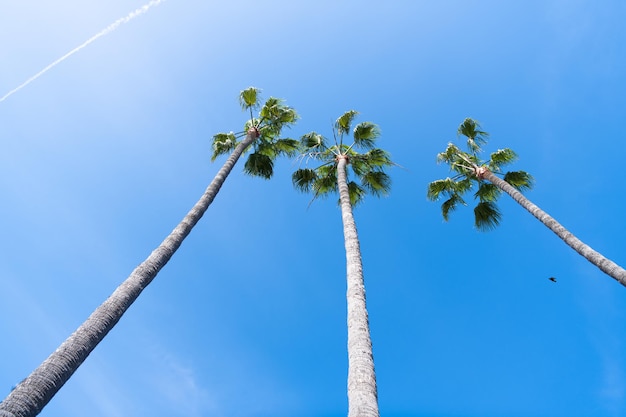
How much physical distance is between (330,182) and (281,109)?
12.4 feet

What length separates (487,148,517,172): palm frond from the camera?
2020 centimetres

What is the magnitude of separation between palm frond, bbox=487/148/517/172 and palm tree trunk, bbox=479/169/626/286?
6.15 ft

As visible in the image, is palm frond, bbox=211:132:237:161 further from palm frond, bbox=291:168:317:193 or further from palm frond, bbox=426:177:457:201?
palm frond, bbox=426:177:457:201

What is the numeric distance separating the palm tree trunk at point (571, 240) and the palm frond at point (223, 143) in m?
11.4

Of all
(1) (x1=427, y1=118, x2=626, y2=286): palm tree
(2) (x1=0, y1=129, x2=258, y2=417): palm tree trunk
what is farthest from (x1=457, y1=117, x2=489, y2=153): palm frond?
(2) (x1=0, y1=129, x2=258, y2=417): palm tree trunk

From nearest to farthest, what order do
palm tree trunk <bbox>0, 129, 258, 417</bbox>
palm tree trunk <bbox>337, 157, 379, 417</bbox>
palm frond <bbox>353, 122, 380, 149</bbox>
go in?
palm tree trunk <bbox>0, 129, 258, 417</bbox> < palm tree trunk <bbox>337, 157, 379, 417</bbox> < palm frond <bbox>353, 122, 380, 149</bbox>

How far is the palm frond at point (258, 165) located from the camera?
60.7 feet

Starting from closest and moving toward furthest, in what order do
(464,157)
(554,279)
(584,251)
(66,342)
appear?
(66,342), (584,251), (554,279), (464,157)

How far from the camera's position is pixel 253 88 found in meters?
18.4

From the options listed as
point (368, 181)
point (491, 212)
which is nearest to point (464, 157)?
point (491, 212)

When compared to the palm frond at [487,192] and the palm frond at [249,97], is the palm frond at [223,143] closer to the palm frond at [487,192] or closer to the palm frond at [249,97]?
the palm frond at [249,97]

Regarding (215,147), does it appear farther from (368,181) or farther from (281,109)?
(368,181)

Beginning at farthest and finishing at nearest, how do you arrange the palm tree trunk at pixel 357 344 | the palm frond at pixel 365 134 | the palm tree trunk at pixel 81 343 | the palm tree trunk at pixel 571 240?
the palm frond at pixel 365 134, the palm tree trunk at pixel 571 240, the palm tree trunk at pixel 357 344, the palm tree trunk at pixel 81 343

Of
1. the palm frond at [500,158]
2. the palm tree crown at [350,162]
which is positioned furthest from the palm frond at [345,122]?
the palm frond at [500,158]
